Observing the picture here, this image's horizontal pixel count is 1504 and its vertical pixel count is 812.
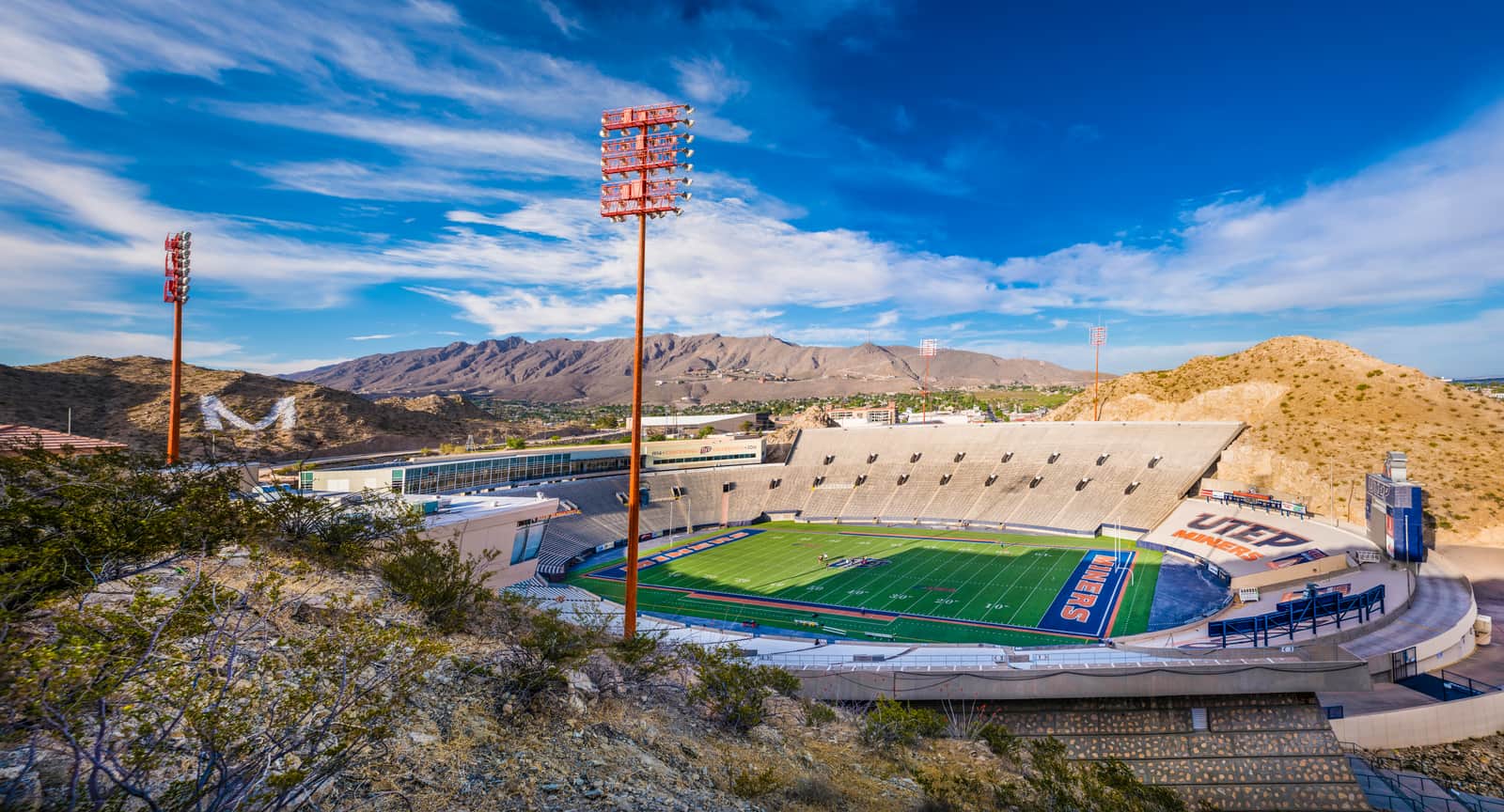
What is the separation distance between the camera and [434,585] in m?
13.6

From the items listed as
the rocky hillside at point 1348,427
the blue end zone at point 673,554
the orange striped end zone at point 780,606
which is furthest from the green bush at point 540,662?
the rocky hillside at point 1348,427

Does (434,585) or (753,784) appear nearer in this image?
(753,784)

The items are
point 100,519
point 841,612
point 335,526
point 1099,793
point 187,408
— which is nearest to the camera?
point 100,519

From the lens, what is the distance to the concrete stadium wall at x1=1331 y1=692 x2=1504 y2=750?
18734 millimetres

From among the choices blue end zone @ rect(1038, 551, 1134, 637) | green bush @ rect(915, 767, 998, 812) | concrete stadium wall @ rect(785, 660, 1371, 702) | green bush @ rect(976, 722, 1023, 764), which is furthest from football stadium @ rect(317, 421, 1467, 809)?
green bush @ rect(915, 767, 998, 812)

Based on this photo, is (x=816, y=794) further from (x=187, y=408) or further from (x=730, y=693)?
(x=187, y=408)

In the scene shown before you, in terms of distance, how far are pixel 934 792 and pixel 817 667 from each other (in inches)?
373

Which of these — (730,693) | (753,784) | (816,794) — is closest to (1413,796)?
(816,794)

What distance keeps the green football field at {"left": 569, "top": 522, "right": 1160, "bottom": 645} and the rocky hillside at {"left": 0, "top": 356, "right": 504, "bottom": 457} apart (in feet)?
132

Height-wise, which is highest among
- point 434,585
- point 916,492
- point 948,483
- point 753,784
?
point 434,585

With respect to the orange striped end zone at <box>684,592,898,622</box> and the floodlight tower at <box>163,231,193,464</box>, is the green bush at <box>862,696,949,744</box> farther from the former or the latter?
the floodlight tower at <box>163,231,193,464</box>

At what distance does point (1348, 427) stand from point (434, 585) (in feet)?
252

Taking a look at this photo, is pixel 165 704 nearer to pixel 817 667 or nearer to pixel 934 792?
pixel 934 792

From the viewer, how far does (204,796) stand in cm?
584
